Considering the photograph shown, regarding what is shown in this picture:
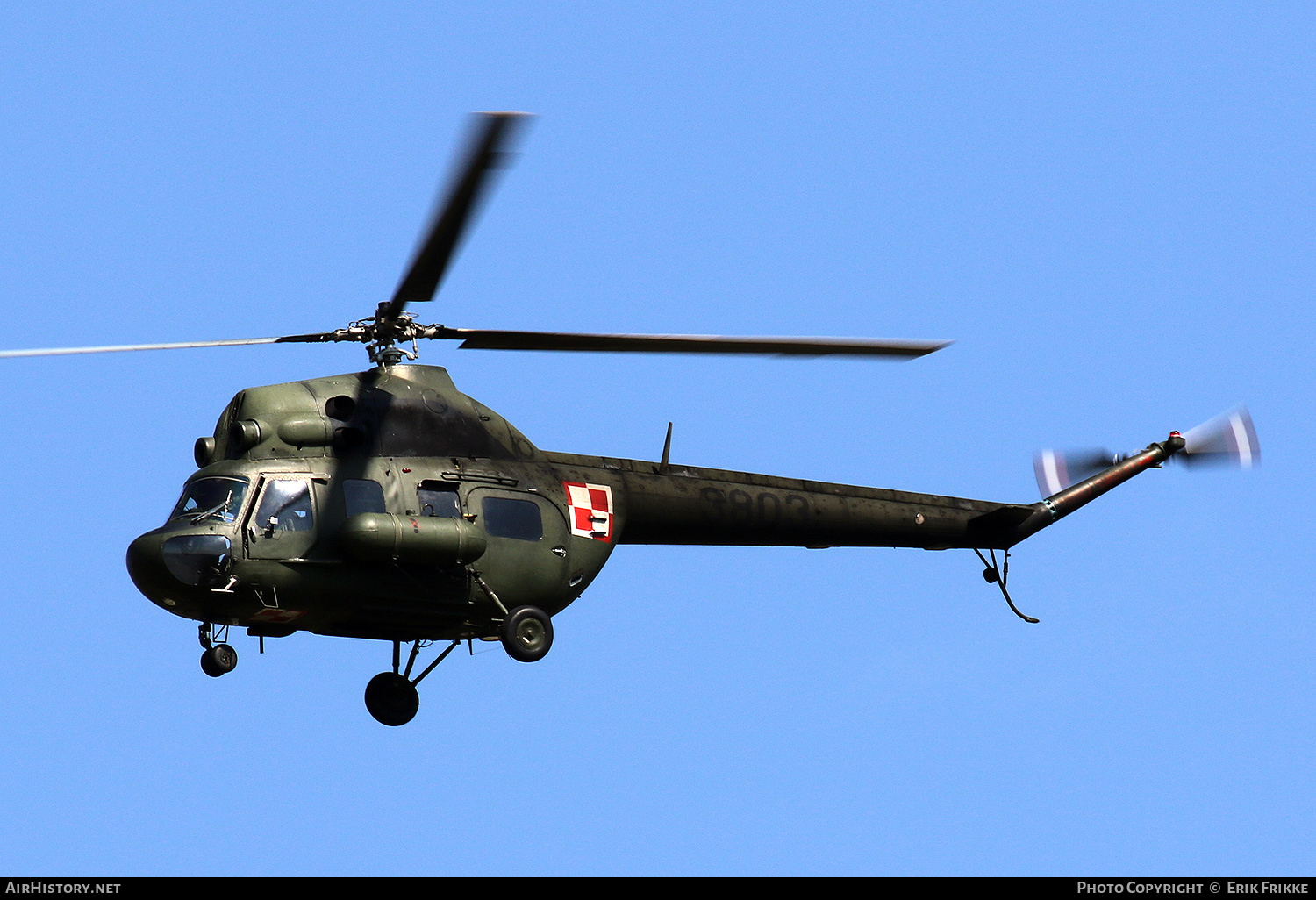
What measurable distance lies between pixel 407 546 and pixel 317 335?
286 centimetres

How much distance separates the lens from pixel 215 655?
20969mm

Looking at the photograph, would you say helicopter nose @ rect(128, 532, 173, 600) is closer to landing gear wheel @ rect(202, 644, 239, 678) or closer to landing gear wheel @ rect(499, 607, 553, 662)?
landing gear wheel @ rect(202, 644, 239, 678)

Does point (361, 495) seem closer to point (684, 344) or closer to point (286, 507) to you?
point (286, 507)

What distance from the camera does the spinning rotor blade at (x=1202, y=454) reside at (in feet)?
90.8

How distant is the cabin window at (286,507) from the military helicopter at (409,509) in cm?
2

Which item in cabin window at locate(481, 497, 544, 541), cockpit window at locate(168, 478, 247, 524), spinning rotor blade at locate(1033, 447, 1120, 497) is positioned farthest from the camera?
spinning rotor blade at locate(1033, 447, 1120, 497)

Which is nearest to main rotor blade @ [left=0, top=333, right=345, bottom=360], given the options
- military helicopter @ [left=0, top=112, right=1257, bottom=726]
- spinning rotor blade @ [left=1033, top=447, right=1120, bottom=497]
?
military helicopter @ [left=0, top=112, right=1257, bottom=726]

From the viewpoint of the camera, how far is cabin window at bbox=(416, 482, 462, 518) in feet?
71.4

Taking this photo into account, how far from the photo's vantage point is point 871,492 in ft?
82.3

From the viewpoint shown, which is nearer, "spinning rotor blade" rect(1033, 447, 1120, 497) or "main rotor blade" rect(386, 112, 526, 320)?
"main rotor blade" rect(386, 112, 526, 320)

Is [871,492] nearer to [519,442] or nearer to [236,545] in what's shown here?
[519,442]

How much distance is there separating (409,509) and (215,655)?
272 cm

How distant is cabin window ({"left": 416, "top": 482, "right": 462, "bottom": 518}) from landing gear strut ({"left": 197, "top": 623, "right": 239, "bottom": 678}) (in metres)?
2.62
